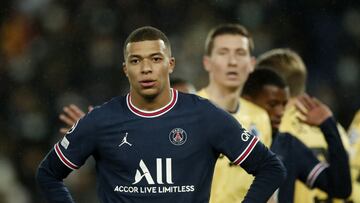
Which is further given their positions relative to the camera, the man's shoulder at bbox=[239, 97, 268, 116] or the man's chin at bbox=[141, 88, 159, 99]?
the man's shoulder at bbox=[239, 97, 268, 116]

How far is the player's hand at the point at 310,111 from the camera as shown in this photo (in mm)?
6285

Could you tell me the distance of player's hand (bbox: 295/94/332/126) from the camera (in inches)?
247

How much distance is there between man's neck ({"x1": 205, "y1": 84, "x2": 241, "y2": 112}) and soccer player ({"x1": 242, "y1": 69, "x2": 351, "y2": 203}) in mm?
122

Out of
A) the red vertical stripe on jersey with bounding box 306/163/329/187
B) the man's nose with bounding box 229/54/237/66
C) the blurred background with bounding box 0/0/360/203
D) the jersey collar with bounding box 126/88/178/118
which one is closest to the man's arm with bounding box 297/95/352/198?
the red vertical stripe on jersey with bounding box 306/163/329/187

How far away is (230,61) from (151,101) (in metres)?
1.98

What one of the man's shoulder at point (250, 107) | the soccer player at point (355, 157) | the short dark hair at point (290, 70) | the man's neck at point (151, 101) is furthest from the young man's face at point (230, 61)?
the man's neck at point (151, 101)

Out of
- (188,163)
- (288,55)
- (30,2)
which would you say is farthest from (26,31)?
(188,163)

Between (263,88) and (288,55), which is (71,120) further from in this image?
(288,55)

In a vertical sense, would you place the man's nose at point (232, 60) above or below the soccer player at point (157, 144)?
above

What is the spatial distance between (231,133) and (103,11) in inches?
326

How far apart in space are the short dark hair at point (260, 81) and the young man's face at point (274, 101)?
0.10 ft

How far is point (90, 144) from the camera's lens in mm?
5125

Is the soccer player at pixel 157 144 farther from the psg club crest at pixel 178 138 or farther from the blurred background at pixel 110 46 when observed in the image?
the blurred background at pixel 110 46

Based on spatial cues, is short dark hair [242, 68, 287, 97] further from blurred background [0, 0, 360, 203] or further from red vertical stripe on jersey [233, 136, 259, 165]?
blurred background [0, 0, 360, 203]
